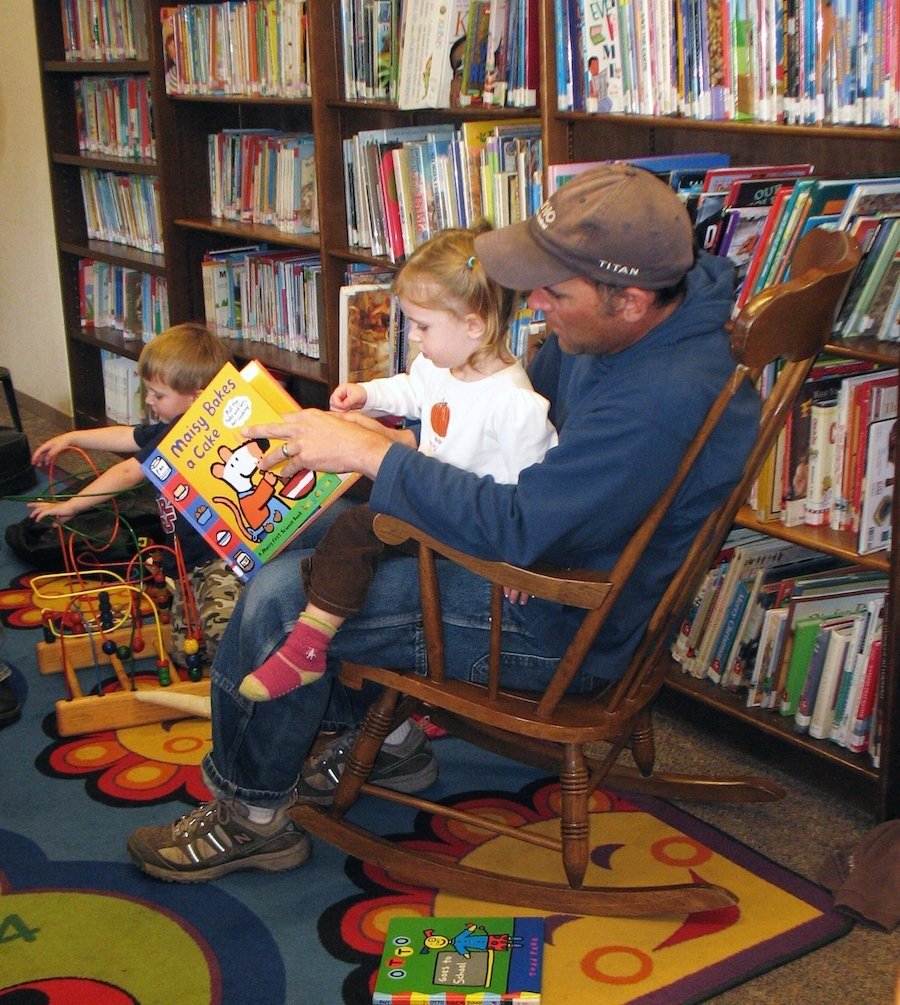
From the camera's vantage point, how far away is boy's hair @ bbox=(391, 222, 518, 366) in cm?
190

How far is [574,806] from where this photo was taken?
1750 millimetres

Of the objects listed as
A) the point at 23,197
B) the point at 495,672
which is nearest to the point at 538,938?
the point at 495,672

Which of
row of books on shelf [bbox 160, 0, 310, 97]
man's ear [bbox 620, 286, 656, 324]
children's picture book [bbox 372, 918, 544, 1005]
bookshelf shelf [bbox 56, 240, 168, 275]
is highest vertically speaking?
row of books on shelf [bbox 160, 0, 310, 97]

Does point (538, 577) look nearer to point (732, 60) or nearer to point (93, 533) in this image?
point (732, 60)

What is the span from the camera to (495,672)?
67.5 inches

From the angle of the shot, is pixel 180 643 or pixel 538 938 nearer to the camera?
pixel 538 938

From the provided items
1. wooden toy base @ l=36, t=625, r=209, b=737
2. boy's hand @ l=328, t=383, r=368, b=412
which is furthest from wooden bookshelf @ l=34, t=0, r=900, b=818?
wooden toy base @ l=36, t=625, r=209, b=737

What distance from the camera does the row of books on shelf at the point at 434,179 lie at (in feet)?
8.56

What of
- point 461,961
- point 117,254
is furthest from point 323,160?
point 461,961

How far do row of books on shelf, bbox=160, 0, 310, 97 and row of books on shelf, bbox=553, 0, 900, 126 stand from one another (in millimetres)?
1079

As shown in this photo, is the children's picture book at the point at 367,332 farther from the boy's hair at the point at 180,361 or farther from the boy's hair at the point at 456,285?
the boy's hair at the point at 456,285

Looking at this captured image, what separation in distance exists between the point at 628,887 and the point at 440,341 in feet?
2.98

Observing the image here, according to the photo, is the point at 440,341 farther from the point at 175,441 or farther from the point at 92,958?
the point at 92,958

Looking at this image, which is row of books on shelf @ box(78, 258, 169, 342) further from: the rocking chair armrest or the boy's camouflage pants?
the rocking chair armrest
